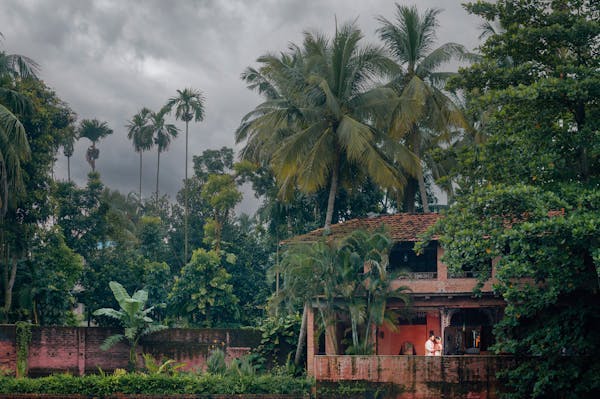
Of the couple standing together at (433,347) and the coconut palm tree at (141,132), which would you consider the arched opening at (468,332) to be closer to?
the couple standing together at (433,347)

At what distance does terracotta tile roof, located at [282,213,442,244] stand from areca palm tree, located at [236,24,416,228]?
0.74 m

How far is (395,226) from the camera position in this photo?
26.3 m

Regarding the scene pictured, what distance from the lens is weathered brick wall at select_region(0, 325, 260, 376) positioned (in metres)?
27.8

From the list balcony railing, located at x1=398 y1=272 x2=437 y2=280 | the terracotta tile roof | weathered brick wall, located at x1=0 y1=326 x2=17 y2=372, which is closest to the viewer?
balcony railing, located at x1=398 y1=272 x2=437 y2=280

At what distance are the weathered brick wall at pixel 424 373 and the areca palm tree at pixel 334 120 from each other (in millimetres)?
5417

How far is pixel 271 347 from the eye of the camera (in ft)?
92.3

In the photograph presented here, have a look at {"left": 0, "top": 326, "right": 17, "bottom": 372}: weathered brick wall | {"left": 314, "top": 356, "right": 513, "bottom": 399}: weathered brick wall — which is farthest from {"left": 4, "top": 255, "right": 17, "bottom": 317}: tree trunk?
{"left": 314, "top": 356, "right": 513, "bottom": 399}: weathered brick wall

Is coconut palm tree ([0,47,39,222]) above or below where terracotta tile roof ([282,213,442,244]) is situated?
above

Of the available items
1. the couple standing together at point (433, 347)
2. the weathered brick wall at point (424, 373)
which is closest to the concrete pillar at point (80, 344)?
the weathered brick wall at point (424, 373)

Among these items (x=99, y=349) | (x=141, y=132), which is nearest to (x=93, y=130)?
(x=141, y=132)

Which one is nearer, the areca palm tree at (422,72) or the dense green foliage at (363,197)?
the dense green foliage at (363,197)

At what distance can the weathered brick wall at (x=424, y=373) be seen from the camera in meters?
22.8

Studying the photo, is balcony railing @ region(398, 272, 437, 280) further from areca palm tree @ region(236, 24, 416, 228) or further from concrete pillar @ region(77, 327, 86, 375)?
concrete pillar @ region(77, 327, 86, 375)

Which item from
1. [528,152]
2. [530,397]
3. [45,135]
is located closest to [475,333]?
[530,397]
